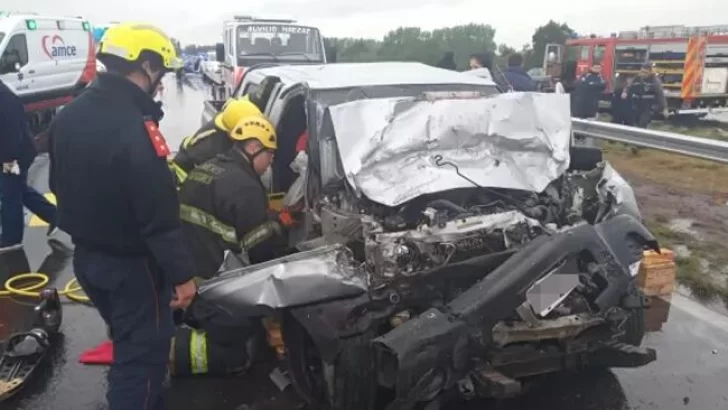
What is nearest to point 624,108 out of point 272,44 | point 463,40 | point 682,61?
point 682,61

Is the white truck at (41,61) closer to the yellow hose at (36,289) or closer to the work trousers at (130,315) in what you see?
the yellow hose at (36,289)

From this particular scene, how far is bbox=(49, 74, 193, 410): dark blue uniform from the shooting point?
2.76 meters

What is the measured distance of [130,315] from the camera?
3.01 m

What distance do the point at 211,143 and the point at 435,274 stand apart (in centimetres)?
224

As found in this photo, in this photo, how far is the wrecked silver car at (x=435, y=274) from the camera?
3.10m

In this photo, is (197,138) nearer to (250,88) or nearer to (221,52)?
(250,88)

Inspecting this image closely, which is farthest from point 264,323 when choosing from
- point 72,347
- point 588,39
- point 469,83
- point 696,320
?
point 588,39

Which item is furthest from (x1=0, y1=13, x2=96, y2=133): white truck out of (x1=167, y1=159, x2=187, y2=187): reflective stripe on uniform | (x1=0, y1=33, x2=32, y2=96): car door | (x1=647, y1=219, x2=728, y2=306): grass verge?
(x1=647, y1=219, x2=728, y2=306): grass verge

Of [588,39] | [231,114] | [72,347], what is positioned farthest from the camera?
[588,39]

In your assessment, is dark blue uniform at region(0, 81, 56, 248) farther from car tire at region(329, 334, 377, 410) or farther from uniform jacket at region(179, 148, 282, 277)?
car tire at region(329, 334, 377, 410)

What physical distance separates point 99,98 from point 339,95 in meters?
1.99

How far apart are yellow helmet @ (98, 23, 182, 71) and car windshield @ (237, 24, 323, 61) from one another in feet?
36.9

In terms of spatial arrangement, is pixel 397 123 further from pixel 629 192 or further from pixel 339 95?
pixel 629 192

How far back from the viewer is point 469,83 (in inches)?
198
